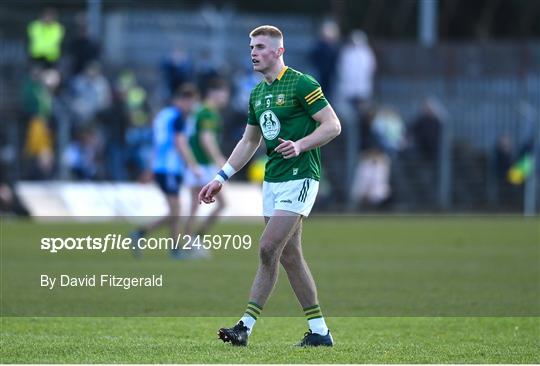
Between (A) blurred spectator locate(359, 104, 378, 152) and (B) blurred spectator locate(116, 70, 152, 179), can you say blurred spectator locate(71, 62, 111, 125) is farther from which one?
(A) blurred spectator locate(359, 104, 378, 152)

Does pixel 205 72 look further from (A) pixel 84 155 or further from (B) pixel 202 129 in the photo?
(B) pixel 202 129

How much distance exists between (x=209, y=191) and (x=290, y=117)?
2.85 ft

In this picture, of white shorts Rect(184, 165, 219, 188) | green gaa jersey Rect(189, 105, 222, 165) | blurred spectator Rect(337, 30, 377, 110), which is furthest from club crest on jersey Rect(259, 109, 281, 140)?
blurred spectator Rect(337, 30, 377, 110)

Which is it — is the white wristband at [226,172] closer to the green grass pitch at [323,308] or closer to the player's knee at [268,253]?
the player's knee at [268,253]

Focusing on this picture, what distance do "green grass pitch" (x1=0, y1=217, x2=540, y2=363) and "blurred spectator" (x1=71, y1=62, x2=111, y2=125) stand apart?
23.6 feet

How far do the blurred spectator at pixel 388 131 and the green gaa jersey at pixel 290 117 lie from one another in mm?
21308

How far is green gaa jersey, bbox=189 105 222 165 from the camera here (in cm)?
2069

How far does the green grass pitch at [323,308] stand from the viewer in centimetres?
1003

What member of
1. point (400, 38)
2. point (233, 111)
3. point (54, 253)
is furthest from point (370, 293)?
point (400, 38)

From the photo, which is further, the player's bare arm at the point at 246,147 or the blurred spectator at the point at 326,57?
the blurred spectator at the point at 326,57

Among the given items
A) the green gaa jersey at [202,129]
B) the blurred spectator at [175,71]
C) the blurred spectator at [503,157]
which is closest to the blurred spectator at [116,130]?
the blurred spectator at [175,71]

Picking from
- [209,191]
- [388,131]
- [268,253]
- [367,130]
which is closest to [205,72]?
[367,130]

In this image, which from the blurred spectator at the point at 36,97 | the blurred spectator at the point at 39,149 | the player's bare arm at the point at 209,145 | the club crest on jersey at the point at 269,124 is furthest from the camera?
the blurred spectator at the point at 36,97

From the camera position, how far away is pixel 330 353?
32.8ft
